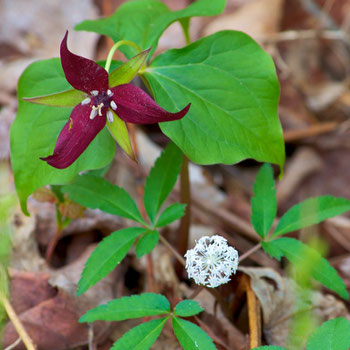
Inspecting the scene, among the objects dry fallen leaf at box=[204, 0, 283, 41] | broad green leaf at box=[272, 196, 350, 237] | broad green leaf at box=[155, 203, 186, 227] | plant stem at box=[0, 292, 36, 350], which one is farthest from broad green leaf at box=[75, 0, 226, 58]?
dry fallen leaf at box=[204, 0, 283, 41]

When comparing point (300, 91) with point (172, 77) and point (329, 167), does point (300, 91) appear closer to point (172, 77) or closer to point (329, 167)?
point (329, 167)

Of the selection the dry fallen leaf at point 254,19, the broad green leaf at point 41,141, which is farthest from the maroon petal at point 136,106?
the dry fallen leaf at point 254,19

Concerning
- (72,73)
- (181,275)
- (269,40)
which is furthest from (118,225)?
(269,40)

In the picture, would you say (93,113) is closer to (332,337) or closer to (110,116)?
(110,116)

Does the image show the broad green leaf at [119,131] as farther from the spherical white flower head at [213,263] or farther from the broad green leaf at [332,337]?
the broad green leaf at [332,337]

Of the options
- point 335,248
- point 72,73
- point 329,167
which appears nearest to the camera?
point 72,73

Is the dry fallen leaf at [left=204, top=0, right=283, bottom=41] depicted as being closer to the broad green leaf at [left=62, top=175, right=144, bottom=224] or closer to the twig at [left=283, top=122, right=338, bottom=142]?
the twig at [left=283, top=122, right=338, bottom=142]
